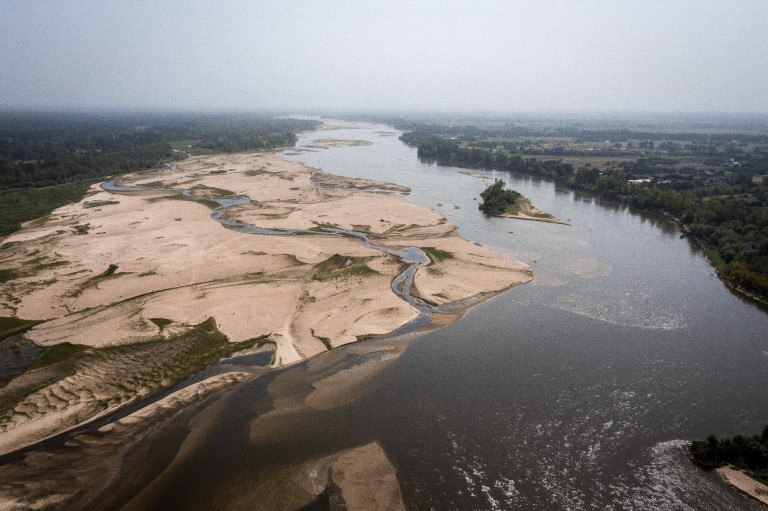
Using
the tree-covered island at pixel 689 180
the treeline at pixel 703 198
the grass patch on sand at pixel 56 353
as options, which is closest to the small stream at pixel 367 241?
the grass patch on sand at pixel 56 353

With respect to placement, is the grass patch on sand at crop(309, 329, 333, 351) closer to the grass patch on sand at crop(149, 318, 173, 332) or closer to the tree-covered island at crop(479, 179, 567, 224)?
the grass patch on sand at crop(149, 318, 173, 332)

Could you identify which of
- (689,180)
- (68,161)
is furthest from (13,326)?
(689,180)

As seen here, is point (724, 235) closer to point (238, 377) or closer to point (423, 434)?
point (423, 434)

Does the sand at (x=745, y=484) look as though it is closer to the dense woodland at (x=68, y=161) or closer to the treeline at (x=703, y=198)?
the treeline at (x=703, y=198)

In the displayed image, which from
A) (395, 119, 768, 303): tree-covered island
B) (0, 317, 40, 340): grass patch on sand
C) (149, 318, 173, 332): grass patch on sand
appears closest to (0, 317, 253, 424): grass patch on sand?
(149, 318, 173, 332): grass patch on sand

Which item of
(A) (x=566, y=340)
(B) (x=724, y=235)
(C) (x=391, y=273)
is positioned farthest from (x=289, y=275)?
(B) (x=724, y=235)

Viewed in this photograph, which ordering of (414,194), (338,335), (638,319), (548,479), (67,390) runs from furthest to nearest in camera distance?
1. (414,194)
2. (638,319)
3. (338,335)
4. (67,390)
5. (548,479)
